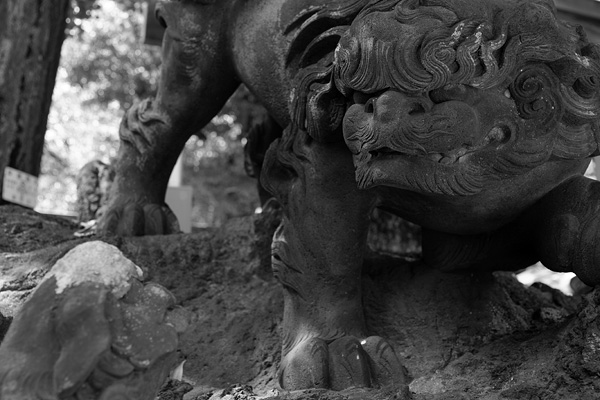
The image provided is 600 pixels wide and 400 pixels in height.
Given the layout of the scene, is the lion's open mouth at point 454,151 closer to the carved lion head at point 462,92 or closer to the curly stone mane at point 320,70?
the carved lion head at point 462,92

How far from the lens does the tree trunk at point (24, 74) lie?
5.02 meters

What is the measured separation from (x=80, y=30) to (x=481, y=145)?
5979 mm

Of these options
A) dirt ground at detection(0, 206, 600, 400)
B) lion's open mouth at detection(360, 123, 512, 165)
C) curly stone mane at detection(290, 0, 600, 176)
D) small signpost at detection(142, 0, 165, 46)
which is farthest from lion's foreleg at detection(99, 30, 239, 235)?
small signpost at detection(142, 0, 165, 46)

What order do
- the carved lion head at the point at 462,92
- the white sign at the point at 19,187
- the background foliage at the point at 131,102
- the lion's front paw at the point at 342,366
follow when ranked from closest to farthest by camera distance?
the carved lion head at the point at 462,92
the lion's front paw at the point at 342,366
the white sign at the point at 19,187
the background foliage at the point at 131,102

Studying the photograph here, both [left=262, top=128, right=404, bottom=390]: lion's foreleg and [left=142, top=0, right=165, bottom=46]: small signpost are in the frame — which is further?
[left=142, top=0, right=165, bottom=46]: small signpost

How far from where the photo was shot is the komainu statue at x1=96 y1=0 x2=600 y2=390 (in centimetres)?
169

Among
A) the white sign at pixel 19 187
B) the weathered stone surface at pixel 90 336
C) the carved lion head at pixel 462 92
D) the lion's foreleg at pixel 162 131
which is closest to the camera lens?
the weathered stone surface at pixel 90 336

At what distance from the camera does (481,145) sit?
5.66 feet

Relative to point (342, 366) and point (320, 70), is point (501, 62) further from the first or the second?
point (342, 366)

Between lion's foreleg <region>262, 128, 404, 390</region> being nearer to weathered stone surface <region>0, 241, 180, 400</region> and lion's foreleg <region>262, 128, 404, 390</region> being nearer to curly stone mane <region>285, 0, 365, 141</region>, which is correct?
curly stone mane <region>285, 0, 365, 141</region>

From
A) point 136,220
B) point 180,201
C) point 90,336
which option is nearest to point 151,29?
point 180,201

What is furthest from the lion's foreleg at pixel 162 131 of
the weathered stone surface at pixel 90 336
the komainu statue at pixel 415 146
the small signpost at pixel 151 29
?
the small signpost at pixel 151 29

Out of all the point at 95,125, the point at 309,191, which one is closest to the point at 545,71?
the point at 309,191

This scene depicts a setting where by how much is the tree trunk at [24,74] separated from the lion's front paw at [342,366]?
3586 millimetres
